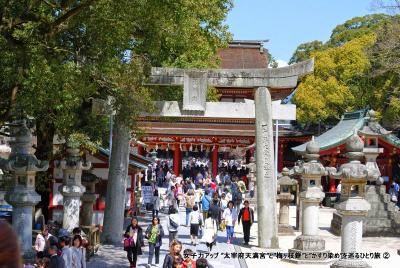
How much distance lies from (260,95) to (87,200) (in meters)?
5.58

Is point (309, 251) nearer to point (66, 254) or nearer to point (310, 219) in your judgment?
point (310, 219)

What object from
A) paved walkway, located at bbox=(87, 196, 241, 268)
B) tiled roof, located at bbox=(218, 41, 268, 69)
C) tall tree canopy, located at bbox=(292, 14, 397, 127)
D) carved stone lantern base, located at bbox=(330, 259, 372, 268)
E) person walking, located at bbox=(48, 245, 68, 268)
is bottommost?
paved walkway, located at bbox=(87, 196, 241, 268)

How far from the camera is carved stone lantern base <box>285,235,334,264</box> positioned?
14.7 meters

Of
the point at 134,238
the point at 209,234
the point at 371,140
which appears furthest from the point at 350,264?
the point at 371,140

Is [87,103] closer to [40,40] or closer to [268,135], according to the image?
[268,135]

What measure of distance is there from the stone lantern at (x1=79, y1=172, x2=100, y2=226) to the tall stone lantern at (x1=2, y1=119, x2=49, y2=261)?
3.52 meters

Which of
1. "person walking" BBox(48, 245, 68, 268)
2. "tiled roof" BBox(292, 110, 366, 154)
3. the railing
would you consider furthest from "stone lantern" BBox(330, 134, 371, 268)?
"tiled roof" BBox(292, 110, 366, 154)

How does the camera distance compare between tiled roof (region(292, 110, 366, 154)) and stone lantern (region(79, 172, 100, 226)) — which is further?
tiled roof (region(292, 110, 366, 154))

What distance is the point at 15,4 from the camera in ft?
31.4

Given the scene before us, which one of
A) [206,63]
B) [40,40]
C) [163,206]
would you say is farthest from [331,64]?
[40,40]

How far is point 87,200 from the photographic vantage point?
15.6m

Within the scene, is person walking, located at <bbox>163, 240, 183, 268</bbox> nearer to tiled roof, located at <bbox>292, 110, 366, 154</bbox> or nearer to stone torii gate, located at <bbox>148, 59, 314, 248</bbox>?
stone torii gate, located at <bbox>148, 59, 314, 248</bbox>

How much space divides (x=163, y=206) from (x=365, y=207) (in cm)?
1736

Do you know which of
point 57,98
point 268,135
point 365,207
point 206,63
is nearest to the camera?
point 57,98
